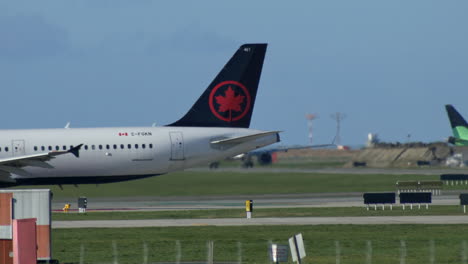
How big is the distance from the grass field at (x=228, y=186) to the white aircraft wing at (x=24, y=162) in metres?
14.0

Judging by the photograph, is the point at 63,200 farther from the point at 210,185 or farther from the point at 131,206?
the point at 210,185

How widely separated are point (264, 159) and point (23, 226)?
113 meters

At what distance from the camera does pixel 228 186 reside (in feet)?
271

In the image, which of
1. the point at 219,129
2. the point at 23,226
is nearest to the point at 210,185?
the point at 219,129

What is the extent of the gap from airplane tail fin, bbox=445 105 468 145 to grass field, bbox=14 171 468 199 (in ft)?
108

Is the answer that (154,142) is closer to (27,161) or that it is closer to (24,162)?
(27,161)

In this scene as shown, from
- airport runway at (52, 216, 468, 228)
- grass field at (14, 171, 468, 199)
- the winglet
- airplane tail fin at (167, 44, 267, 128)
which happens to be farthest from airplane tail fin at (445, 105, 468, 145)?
airport runway at (52, 216, 468, 228)

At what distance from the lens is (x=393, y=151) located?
552 feet

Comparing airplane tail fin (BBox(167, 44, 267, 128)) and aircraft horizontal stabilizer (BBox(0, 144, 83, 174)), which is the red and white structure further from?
airplane tail fin (BBox(167, 44, 267, 128))

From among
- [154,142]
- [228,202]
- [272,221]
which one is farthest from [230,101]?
[272,221]

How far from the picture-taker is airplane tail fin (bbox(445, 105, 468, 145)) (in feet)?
417

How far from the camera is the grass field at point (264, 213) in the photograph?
5041cm

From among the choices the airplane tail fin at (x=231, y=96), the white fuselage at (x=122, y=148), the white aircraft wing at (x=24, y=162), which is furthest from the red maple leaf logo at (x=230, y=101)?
the white aircraft wing at (x=24, y=162)

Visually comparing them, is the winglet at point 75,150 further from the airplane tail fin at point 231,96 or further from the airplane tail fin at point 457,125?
the airplane tail fin at point 457,125
